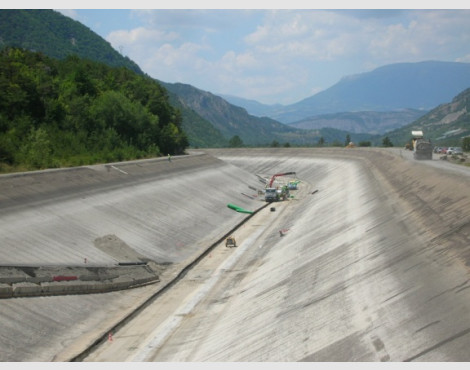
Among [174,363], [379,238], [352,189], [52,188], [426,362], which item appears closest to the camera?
[426,362]

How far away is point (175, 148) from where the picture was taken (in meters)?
107

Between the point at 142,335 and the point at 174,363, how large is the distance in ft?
15.2

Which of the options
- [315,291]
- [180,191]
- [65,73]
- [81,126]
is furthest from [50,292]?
[65,73]

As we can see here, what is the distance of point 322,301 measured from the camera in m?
23.6

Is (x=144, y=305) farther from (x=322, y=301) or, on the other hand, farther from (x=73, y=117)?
(x=73, y=117)

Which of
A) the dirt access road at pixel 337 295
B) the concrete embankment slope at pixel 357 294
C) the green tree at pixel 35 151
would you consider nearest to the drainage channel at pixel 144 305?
the dirt access road at pixel 337 295

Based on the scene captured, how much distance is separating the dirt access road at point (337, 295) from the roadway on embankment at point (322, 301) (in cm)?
7

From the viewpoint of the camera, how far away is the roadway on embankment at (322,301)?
60.2 feet

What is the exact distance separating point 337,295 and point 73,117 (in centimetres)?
6312

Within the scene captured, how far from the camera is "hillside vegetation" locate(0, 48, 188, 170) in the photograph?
2425 inches

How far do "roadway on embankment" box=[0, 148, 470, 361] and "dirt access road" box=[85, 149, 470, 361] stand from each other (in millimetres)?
67

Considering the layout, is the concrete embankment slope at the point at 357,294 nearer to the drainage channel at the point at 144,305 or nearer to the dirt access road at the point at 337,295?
the dirt access road at the point at 337,295

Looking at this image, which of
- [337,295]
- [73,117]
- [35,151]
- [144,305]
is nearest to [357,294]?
[337,295]

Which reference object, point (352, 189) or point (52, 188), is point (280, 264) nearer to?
point (52, 188)
